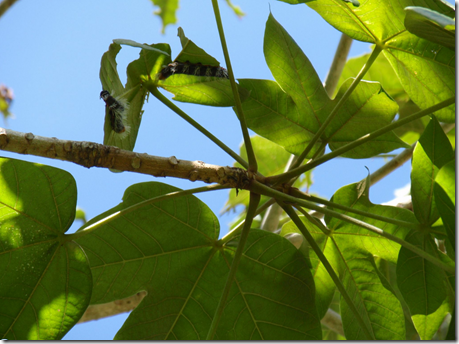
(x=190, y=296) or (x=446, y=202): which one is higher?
(x=446, y=202)

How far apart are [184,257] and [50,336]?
1.42 feet

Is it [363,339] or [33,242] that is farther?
[363,339]

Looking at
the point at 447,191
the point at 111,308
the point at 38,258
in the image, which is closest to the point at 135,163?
the point at 38,258

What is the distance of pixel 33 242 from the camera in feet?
3.60

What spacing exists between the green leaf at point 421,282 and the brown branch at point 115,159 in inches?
21.8

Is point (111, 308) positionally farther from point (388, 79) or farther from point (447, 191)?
point (388, 79)

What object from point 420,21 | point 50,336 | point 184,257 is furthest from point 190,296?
point 420,21

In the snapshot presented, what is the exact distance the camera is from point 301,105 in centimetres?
141

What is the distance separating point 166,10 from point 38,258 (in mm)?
3060

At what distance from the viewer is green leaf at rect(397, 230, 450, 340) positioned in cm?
124

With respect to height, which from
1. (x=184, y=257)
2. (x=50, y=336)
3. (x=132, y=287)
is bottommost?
(x=50, y=336)

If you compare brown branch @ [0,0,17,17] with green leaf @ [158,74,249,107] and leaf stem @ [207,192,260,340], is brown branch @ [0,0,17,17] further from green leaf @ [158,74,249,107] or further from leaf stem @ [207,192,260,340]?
leaf stem @ [207,192,260,340]

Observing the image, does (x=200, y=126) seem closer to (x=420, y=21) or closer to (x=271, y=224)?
(x=420, y=21)

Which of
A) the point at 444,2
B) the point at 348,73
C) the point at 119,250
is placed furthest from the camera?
the point at 348,73
